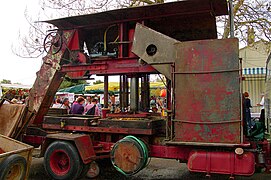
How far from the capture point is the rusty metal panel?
5.29 meters

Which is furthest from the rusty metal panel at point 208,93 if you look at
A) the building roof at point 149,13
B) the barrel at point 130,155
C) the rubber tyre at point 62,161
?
the rubber tyre at point 62,161

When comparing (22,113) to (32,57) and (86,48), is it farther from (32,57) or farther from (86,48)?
(32,57)

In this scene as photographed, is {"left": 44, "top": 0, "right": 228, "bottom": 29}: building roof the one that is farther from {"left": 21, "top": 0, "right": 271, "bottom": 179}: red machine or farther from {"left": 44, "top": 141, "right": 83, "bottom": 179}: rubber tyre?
{"left": 44, "top": 141, "right": 83, "bottom": 179}: rubber tyre

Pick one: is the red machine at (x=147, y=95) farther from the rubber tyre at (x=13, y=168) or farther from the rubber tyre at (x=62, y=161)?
the rubber tyre at (x=13, y=168)

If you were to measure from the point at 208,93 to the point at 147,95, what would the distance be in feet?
8.83

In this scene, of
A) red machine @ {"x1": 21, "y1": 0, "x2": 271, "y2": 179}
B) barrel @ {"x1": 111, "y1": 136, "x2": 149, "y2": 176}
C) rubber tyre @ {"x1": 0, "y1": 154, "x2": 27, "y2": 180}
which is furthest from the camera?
barrel @ {"x1": 111, "y1": 136, "x2": 149, "y2": 176}

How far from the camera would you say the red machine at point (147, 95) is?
17.5 feet

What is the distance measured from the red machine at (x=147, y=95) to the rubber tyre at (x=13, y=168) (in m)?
1.07

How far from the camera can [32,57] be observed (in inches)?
637

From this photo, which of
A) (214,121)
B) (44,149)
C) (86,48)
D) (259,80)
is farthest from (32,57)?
(214,121)

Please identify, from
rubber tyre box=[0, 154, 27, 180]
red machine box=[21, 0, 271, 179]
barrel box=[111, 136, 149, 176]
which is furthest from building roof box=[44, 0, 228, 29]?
rubber tyre box=[0, 154, 27, 180]

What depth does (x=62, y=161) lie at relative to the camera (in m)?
6.77

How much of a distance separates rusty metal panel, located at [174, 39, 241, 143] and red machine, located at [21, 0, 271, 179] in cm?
2

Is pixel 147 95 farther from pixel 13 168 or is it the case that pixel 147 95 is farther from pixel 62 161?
pixel 13 168
